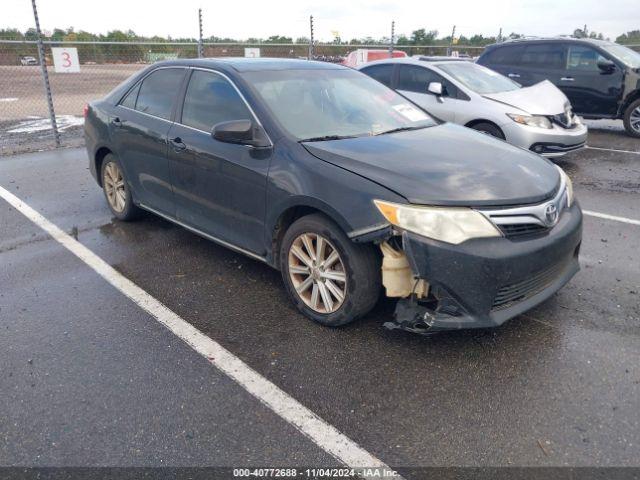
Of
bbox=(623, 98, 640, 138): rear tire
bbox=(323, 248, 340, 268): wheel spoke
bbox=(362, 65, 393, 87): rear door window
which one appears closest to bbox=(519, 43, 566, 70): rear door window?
bbox=(623, 98, 640, 138): rear tire

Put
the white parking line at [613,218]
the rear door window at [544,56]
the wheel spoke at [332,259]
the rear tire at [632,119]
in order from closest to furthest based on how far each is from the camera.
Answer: the wheel spoke at [332,259] → the white parking line at [613,218] → the rear tire at [632,119] → the rear door window at [544,56]

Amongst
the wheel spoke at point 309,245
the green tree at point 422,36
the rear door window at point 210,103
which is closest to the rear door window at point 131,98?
the rear door window at point 210,103

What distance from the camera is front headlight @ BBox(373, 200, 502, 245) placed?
2781 millimetres

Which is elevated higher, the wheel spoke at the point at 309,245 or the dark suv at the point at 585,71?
the dark suv at the point at 585,71

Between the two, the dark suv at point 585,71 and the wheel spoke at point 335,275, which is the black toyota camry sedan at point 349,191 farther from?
the dark suv at point 585,71

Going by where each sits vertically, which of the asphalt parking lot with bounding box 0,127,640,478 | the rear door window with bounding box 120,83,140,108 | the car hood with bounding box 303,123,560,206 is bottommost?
the asphalt parking lot with bounding box 0,127,640,478

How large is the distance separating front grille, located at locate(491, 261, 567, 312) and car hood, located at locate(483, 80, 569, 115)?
477 cm

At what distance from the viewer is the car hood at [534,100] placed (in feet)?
23.9

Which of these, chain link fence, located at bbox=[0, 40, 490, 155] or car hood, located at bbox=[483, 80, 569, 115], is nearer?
car hood, located at bbox=[483, 80, 569, 115]

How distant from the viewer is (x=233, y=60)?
14.1 feet

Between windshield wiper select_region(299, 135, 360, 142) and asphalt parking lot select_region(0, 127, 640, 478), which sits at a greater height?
windshield wiper select_region(299, 135, 360, 142)

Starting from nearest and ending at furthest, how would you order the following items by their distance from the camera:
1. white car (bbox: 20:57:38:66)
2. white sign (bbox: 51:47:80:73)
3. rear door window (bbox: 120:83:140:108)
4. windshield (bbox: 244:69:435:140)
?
windshield (bbox: 244:69:435:140)
rear door window (bbox: 120:83:140:108)
white sign (bbox: 51:47:80:73)
white car (bbox: 20:57:38:66)

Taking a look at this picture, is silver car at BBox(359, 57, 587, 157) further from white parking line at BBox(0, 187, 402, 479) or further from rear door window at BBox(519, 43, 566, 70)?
white parking line at BBox(0, 187, 402, 479)

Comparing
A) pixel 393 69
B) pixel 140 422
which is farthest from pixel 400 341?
pixel 393 69
